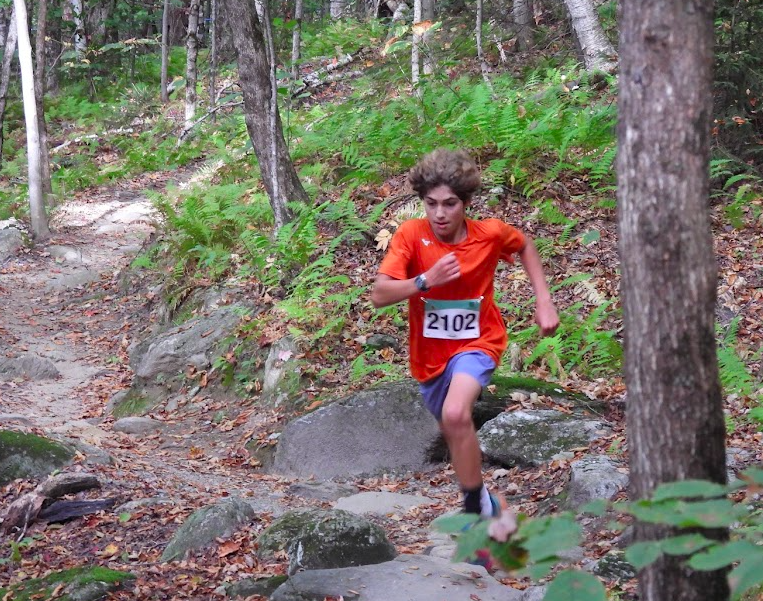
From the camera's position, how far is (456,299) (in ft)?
13.8

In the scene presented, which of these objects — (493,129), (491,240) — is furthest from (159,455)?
(493,129)

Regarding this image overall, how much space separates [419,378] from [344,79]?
59.6 feet

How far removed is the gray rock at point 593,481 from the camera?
495 cm

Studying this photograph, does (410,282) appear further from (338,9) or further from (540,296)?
(338,9)

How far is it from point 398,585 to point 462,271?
1576 mm

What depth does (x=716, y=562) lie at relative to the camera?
1.65m

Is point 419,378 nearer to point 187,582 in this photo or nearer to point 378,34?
point 187,582

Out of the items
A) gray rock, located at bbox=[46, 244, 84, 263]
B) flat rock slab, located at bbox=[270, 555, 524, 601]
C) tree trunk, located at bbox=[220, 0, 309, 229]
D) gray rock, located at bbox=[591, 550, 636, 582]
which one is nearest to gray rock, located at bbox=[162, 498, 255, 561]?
flat rock slab, located at bbox=[270, 555, 524, 601]

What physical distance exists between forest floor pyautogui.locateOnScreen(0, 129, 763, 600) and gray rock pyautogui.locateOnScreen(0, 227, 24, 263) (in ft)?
0.90

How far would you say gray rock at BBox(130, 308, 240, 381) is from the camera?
9539mm

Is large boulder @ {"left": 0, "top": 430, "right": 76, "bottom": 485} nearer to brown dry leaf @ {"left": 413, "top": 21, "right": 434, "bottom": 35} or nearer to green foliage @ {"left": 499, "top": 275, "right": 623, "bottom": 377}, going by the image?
green foliage @ {"left": 499, "top": 275, "right": 623, "bottom": 377}

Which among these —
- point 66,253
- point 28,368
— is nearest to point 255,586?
point 28,368

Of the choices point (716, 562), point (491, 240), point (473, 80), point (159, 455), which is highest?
point (473, 80)

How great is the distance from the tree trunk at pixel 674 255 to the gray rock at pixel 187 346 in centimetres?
757
